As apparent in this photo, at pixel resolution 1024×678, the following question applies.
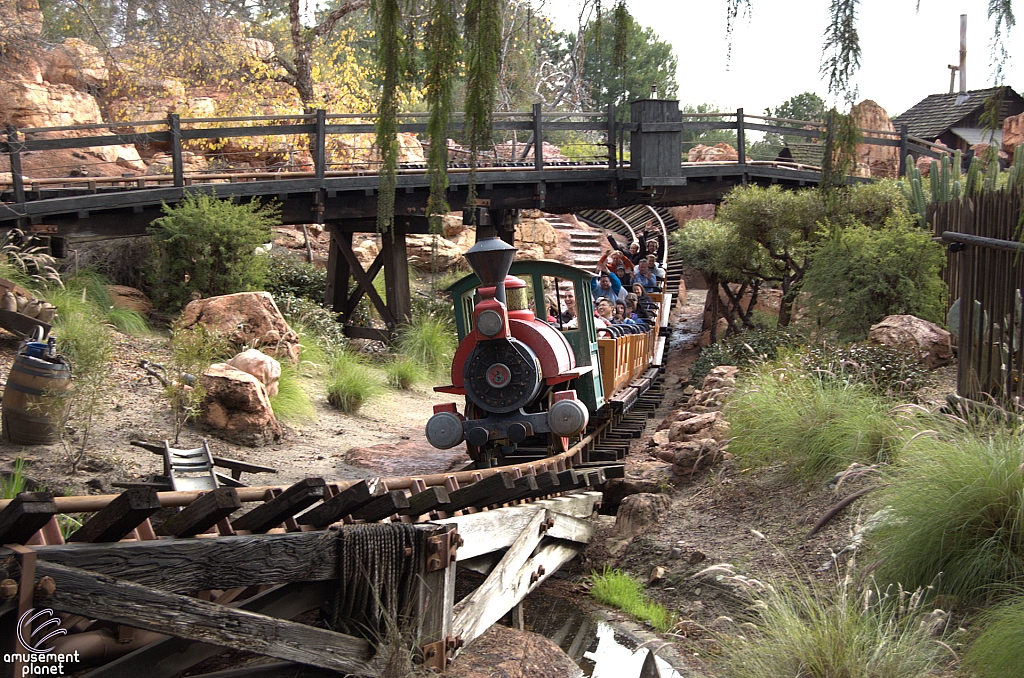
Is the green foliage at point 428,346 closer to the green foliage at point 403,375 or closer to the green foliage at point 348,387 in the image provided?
the green foliage at point 403,375

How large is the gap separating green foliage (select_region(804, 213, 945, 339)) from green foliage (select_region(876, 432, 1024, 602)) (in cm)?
741

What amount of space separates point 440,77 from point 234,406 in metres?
6.50

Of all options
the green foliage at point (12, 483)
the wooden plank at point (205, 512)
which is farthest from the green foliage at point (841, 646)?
the green foliage at point (12, 483)

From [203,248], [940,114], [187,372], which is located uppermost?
[940,114]

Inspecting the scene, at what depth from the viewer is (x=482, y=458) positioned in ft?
29.3

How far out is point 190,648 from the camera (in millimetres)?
4047

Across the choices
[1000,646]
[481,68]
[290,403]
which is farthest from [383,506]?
[290,403]

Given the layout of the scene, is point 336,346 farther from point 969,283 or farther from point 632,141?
point 969,283

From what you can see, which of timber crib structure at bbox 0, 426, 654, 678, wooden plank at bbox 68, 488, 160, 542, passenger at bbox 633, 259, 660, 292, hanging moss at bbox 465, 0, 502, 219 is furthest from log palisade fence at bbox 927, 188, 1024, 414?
passenger at bbox 633, 259, 660, 292

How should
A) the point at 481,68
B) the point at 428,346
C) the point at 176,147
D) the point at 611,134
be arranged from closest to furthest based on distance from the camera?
the point at 481,68 → the point at 176,147 → the point at 428,346 → the point at 611,134

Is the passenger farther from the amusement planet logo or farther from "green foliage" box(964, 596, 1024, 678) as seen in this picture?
the amusement planet logo

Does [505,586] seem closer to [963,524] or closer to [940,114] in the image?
[963,524]

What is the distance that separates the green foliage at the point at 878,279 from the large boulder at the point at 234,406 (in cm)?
744

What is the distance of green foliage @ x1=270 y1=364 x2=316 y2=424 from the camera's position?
422 inches
